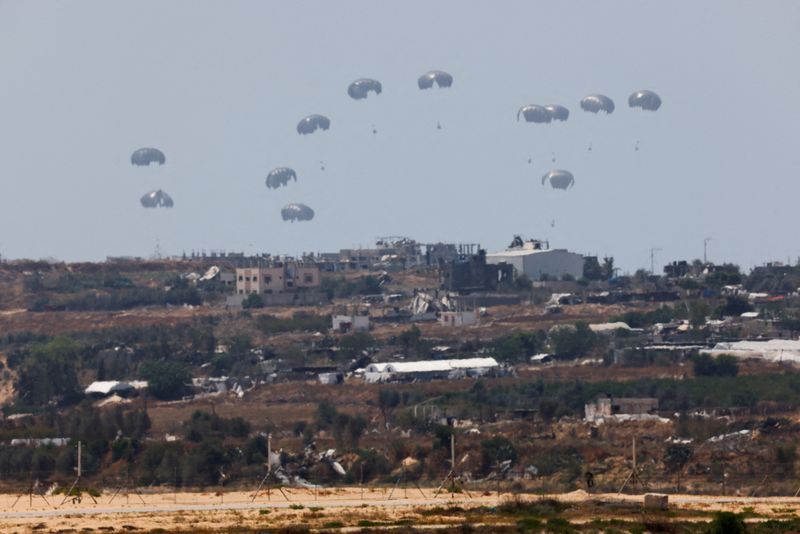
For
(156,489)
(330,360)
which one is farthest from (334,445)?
(330,360)

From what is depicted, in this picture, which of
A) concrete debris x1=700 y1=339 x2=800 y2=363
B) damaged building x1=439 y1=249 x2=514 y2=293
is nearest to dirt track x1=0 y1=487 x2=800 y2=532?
concrete debris x1=700 y1=339 x2=800 y2=363

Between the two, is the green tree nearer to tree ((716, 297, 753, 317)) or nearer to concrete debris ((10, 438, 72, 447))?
concrete debris ((10, 438, 72, 447))

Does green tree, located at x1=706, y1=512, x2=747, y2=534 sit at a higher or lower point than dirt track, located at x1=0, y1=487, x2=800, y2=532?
higher

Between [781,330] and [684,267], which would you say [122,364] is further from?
[684,267]

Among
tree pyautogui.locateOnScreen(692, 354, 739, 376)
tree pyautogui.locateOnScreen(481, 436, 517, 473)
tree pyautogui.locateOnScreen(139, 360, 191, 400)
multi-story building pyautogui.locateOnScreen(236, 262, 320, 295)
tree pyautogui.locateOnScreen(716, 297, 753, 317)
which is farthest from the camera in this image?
multi-story building pyautogui.locateOnScreen(236, 262, 320, 295)

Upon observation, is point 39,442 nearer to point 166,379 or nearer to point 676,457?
point 676,457

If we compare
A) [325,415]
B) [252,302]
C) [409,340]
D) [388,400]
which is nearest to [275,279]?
[252,302]

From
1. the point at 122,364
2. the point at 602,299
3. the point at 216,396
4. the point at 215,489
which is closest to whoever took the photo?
the point at 215,489
